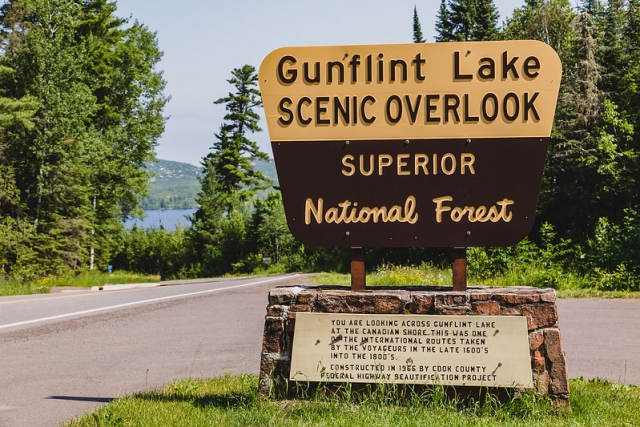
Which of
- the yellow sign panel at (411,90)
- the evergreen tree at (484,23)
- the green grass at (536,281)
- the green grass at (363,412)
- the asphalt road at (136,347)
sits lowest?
the asphalt road at (136,347)

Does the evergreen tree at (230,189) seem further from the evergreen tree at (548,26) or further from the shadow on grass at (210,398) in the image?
the shadow on grass at (210,398)

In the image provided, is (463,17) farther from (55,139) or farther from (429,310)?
(429,310)

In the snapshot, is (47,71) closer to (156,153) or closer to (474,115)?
(156,153)

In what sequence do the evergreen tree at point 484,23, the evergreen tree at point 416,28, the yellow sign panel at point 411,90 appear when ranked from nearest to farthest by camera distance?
the yellow sign panel at point 411,90, the evergreen tree at point 484,23, the evergreen tree at point 416,28

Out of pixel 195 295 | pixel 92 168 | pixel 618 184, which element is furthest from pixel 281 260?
pixel 195 295

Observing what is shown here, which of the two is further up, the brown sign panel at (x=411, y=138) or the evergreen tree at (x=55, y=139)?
the evergreen tree at (x=55, y=139)

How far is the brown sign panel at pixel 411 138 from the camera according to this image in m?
5.27

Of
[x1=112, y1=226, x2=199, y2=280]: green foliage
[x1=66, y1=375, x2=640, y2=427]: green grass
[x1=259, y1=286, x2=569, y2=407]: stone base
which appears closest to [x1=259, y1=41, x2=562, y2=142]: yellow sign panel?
[x1=259, y1=286, x2=569, y2=407]: stone base

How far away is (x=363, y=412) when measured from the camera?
4539 mm

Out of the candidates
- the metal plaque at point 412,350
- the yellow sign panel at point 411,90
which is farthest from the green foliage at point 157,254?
the metal plaque at point 412,350

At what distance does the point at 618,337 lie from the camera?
8.60 meters

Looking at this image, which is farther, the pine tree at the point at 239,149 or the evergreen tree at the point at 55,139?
the pine tree at the point at 239,149

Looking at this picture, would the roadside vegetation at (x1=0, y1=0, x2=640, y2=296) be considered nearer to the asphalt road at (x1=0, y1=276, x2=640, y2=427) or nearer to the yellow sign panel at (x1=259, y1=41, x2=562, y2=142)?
the asphalt road at (x1=0, y1=276, x2=640, y2=427)

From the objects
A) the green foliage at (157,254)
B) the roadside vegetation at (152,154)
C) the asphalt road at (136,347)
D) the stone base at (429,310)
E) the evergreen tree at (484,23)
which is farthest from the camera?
the green foliage at (157,254)
